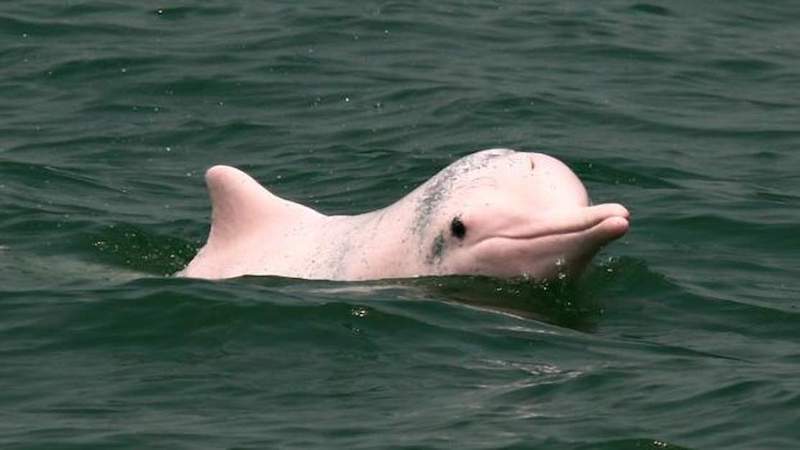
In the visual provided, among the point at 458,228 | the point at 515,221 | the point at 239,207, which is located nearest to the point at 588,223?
the point at 515,221

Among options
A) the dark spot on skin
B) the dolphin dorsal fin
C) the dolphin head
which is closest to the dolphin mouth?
the dolphin head

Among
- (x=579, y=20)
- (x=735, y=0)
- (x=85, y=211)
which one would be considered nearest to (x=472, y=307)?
(x=85, y=211)

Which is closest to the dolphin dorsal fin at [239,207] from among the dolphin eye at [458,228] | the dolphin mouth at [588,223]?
the dolphin eye at [458,228]

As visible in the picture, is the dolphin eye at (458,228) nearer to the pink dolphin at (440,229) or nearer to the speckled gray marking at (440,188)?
the pink dolphin at (440,229)

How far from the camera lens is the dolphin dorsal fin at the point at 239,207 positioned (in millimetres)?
17828

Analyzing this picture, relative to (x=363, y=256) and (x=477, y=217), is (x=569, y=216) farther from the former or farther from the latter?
(x=363, y=256)

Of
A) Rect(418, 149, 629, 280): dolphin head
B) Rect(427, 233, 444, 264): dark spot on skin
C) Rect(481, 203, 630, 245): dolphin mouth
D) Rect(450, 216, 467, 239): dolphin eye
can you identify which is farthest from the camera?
Rect(427, 233, 444, 264): dark spot on skin

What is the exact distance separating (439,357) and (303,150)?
9.37 meters

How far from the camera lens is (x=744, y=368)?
14906 mm

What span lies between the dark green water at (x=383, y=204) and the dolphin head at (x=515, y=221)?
25cm

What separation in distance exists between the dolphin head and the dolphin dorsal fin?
5.34 ft

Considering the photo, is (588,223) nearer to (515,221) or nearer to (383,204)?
(515,221)

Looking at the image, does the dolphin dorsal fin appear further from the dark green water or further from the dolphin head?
the dolphin head

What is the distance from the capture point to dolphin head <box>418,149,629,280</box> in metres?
16.2
